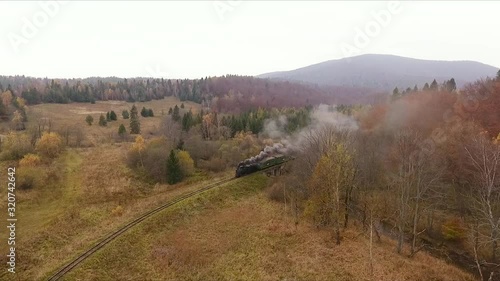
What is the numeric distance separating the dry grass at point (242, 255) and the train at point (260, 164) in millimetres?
13363

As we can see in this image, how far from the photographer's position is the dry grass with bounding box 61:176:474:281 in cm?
2698

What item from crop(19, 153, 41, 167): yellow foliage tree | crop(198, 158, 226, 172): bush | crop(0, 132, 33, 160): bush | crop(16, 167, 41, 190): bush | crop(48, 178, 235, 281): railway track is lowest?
crop(48, 178, 235, 281): railway track

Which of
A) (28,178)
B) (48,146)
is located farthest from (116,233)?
(48,146)

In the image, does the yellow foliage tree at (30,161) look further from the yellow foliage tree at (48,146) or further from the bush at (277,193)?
the bush at (277,193)

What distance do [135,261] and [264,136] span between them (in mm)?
61338

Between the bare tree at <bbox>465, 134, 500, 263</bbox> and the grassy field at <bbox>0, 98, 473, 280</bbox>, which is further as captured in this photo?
the grassy field at <bbox>0, 98, 473, 280</bbox>

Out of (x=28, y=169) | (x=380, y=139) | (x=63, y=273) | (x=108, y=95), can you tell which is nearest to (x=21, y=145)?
(x=28, y=169)

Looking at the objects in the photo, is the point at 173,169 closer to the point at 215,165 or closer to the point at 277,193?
the point at 215,165

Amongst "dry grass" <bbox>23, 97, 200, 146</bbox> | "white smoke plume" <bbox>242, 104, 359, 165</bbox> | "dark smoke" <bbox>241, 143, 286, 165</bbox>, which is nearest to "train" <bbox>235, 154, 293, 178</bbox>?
"dark smoke" <bbox>241, 143, 286, 165</bbox>

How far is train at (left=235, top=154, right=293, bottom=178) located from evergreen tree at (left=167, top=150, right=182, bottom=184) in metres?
10.8

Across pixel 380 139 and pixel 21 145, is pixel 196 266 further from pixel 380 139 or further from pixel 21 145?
pixel 21 145

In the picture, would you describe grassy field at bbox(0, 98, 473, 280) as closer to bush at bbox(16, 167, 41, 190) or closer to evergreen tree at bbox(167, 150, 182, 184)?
bush at bbox(16, 167, 41, 190)

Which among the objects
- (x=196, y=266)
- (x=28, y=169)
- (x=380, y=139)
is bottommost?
(x=196, y=266)

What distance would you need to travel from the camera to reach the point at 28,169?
156 feet
